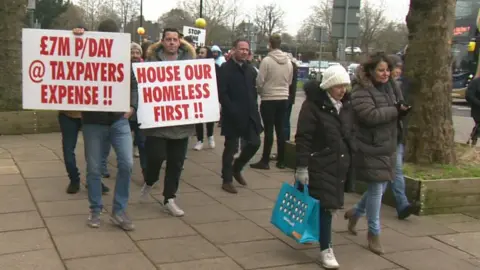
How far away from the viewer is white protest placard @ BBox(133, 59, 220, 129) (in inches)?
221

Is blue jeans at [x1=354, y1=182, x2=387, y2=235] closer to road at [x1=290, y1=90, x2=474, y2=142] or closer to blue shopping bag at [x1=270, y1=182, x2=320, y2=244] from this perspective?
blue shopping bag at [x1=270, y1=182, x2=320, y2=244]

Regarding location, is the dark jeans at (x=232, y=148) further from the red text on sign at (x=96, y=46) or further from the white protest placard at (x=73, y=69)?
the red text on sign at (x=96, y=46)

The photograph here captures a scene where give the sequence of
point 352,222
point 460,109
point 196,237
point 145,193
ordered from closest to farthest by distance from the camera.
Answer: point 196,237 → point 352,222 → point 145,193 → point 460,109

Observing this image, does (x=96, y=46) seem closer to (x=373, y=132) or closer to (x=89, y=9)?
(x=373, y=132)

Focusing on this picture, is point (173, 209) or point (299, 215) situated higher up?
point (299, 215)

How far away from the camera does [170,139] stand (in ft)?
19.0

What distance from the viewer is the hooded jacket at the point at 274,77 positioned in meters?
8.29

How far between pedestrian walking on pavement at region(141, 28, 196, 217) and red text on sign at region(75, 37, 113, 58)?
0.58 m

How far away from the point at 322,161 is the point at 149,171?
2.17 meters

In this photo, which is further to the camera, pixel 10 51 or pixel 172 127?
pixel 10 51

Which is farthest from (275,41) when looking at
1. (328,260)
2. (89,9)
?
(89,9)

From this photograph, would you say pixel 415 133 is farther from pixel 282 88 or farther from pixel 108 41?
pixel 108 41

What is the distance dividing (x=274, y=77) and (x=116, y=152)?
365cm

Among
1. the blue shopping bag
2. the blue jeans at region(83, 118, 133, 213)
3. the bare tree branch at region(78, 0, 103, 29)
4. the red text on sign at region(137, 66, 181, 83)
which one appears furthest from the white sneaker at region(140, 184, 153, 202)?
the bare tree branch at region(78, 0, 103, 29)
